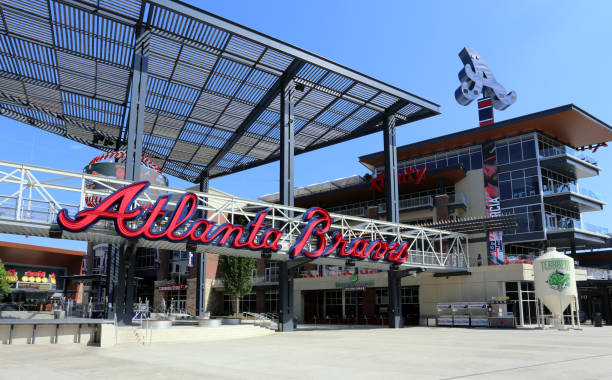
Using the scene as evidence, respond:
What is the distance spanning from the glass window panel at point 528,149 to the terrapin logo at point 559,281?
2148 centimetres

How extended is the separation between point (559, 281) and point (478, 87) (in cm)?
3455

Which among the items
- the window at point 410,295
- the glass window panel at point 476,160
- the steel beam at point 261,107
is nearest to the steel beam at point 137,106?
the steel beam at point 261,107

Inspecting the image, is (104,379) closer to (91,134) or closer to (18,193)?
(18,193)

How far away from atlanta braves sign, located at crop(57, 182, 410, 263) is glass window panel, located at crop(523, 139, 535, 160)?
26372mm

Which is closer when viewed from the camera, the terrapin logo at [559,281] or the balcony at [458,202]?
the terrapin logo at [559,281]

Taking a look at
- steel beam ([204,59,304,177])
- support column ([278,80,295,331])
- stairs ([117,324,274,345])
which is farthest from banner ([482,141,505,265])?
stairs ([117,324,274,345])

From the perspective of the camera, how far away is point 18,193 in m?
24.4

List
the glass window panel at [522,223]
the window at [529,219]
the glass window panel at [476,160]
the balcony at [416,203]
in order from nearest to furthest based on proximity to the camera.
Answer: the window at [529,219] < the glass window panel at [522,223] < the balcony at [416,203] < the glass window panel at [476,160]

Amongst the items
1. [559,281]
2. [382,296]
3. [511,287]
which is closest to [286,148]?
[559,281]

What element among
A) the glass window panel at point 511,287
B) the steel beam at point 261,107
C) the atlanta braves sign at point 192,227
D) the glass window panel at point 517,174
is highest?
the steel beam at point 261,107

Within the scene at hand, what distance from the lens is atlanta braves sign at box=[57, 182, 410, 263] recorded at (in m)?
25.3

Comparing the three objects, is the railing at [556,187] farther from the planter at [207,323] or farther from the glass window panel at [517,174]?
the planter at [207,323]

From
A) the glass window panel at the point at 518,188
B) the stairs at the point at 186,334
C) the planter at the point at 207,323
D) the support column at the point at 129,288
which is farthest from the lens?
the glass window panel at the point at 518,188

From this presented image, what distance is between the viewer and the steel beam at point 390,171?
43.8m
